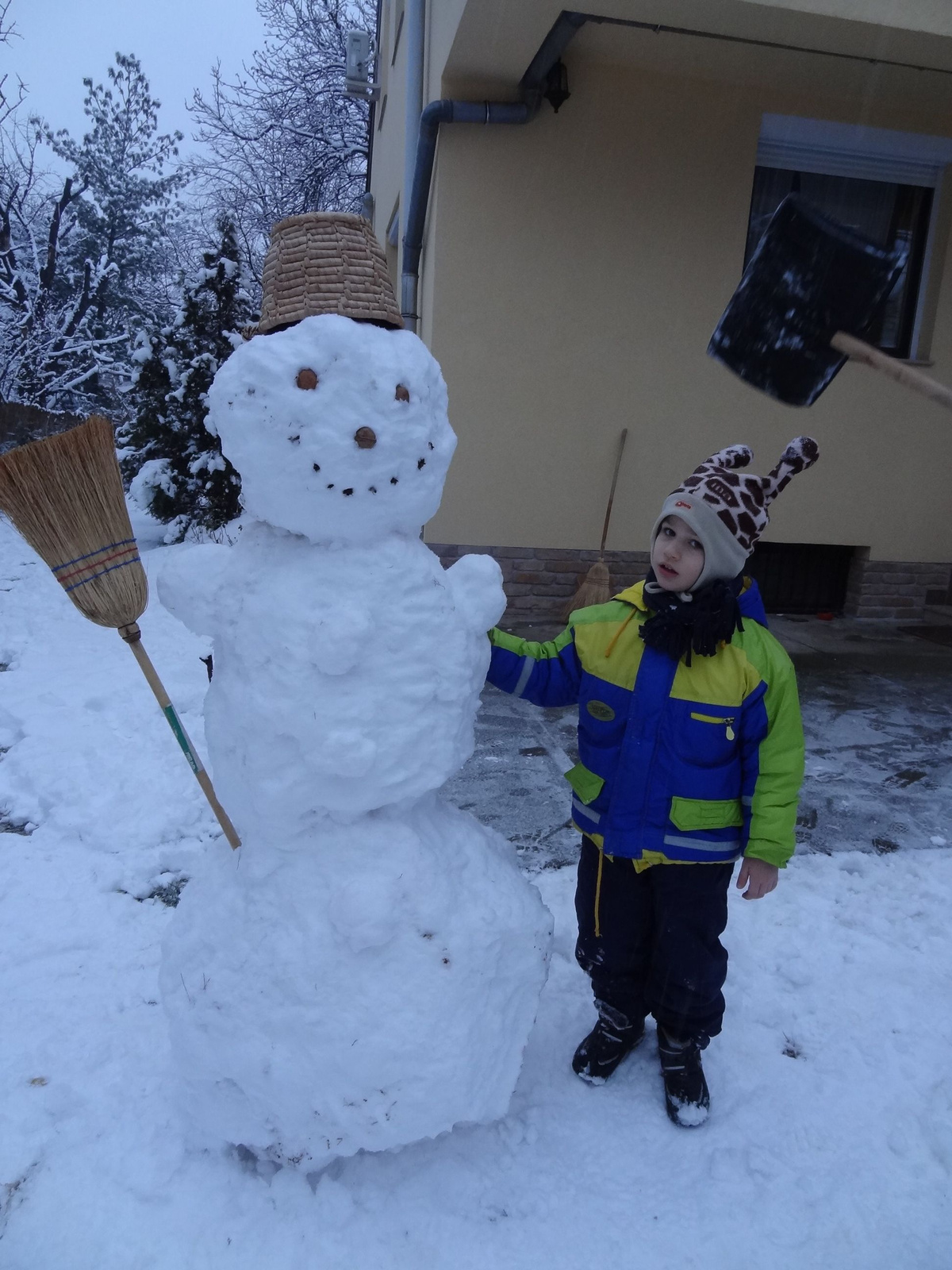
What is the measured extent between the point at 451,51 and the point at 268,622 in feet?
14.3

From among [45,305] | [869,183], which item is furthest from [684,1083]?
[45,305]

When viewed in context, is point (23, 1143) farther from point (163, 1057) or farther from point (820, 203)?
point (820, 203)

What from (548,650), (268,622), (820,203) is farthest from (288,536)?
(820,203)

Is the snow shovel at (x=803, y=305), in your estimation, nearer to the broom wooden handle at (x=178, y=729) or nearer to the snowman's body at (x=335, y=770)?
the snowman's body at (x=335, y=770)

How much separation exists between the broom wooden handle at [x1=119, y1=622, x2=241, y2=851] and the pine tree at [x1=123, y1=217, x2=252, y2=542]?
6.34m

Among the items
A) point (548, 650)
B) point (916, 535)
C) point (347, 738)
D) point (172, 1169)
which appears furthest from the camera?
point (916, 535)

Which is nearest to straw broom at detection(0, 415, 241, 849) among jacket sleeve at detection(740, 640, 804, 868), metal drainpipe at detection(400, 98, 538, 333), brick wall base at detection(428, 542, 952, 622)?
jacket sleeve at detection(740, 640, 804, 868)

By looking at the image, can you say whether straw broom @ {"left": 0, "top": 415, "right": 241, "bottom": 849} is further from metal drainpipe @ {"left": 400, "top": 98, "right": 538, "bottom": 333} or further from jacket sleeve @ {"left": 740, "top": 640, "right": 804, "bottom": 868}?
metal drainpipe @ {"left": 400, "top": 98, "right": 538, "bottom": 333}

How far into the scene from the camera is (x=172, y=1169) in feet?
5.40

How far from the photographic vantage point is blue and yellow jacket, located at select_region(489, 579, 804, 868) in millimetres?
1718

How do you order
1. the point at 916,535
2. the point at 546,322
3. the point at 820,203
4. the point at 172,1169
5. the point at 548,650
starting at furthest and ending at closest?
the point at 916,535
the point at 820,203
the point at 546,322
the point at 548,650
the point at 172,1169

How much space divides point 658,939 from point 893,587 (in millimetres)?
5611

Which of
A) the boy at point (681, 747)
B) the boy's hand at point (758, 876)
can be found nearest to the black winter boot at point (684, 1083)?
the boy at point (681, 747)

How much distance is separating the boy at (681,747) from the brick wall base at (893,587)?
16.9 feet
